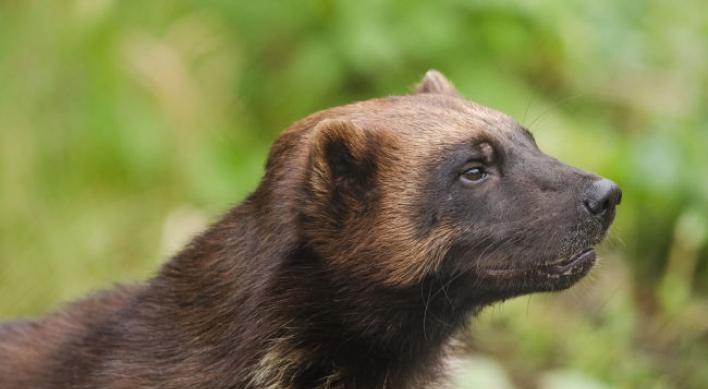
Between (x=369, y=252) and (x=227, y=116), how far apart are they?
11.5ft

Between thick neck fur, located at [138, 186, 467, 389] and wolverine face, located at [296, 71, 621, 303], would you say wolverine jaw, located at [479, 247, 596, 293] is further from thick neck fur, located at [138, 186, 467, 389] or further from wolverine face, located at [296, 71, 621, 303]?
thick neck fur, located at [138, 186, 467, 389]

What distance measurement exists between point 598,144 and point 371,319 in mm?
3471

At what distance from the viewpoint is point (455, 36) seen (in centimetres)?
636

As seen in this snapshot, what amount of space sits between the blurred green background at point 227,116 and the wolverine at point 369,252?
2.42 m

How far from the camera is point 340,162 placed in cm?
334

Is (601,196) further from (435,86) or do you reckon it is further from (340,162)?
(435,86)

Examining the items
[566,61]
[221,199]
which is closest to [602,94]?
[566,61]

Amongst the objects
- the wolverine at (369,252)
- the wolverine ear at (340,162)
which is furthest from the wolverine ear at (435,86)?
the wolverine ear at (340,162)

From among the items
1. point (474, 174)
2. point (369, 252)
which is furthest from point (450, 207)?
point (369, 252)

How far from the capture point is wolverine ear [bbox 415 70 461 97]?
3877mm

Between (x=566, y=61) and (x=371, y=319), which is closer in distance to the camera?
(x=371, y=319)

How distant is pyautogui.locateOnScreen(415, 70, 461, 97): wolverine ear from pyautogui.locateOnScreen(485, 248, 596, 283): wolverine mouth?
833 mm

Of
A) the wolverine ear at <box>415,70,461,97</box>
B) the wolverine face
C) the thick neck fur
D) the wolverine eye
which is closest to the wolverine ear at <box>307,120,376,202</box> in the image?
the wolverine face

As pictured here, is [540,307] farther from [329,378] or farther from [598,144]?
[329,378]
